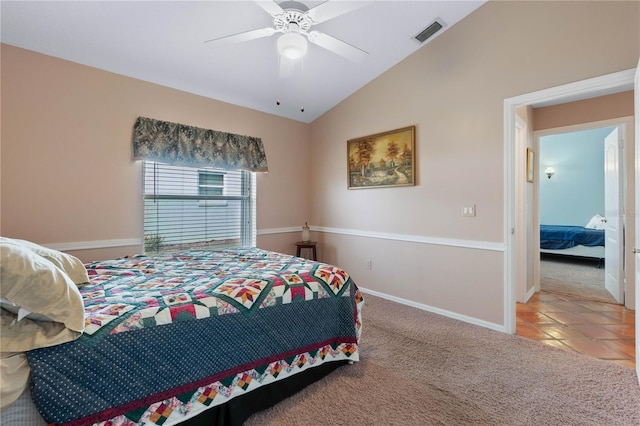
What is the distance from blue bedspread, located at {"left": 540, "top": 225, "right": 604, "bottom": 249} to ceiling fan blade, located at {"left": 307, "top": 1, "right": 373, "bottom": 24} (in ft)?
19.8

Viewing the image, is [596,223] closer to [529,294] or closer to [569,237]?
[569,237]

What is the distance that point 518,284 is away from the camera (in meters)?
3.52

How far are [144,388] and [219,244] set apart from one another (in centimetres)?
245

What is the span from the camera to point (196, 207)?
3482 mm

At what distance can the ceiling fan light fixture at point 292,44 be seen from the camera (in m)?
2.04

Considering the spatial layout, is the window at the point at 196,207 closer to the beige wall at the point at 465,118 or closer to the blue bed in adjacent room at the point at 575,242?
the beige wall at the point at 465,118

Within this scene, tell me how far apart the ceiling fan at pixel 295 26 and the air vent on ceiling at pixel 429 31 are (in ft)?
3.92

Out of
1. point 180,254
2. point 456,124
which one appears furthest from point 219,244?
point 456,124

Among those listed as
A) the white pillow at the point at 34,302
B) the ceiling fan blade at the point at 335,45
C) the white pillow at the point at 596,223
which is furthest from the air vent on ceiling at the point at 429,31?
the white pillow at the point at 596,223

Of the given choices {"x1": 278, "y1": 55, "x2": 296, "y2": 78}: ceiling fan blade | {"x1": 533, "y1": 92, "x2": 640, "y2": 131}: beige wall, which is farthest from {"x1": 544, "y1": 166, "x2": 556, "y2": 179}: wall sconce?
{"x1": 278, "y1": 55, "x2": 296, "y2": 78}: ceiling fan blade

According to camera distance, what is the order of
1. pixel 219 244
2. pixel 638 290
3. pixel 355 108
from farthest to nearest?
1. pixel 355 108
2. pixel 219 244
3. pixel 638 290

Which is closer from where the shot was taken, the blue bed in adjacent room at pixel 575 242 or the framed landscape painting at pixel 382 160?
the framed landscape painting at pixel 382 160

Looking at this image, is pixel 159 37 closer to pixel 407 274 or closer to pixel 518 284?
pixel 407 274

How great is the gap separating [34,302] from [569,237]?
729 centimetres
